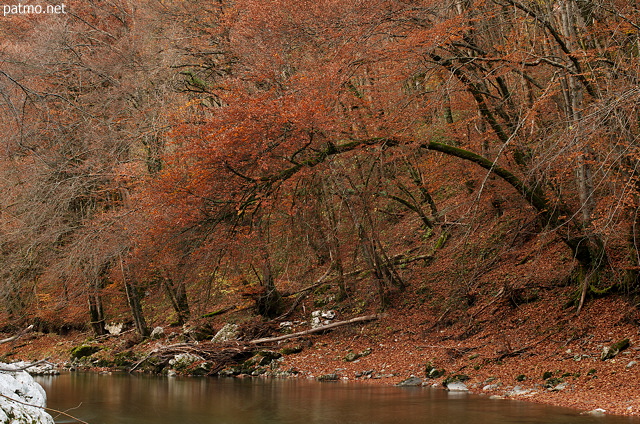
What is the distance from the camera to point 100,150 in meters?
17.2

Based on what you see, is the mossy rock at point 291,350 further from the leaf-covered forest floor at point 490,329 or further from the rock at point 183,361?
the rock at point 183,361

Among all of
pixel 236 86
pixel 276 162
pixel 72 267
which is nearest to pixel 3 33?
pixel 72 267

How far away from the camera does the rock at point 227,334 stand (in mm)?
16345

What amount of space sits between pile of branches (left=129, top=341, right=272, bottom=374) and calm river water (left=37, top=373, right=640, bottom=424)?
1836 mm

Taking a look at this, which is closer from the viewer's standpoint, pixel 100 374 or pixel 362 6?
pixel 362 6

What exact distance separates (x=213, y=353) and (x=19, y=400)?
9150mm

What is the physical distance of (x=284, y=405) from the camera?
370 inches

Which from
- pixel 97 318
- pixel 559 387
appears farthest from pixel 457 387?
pixel 97 318

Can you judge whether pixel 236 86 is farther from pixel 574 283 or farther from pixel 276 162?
pixel 574 283

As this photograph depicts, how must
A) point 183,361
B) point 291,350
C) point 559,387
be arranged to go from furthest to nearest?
point 183,361, point 291,350, point 559,387

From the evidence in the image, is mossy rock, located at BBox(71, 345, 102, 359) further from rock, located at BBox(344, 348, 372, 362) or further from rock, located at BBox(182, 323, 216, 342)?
rock, located at BBox(344, 348, 372, 362)

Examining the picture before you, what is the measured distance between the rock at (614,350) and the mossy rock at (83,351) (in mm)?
16172

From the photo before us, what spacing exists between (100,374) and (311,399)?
8.72 meters

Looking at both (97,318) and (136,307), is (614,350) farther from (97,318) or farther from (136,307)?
(97,318)
